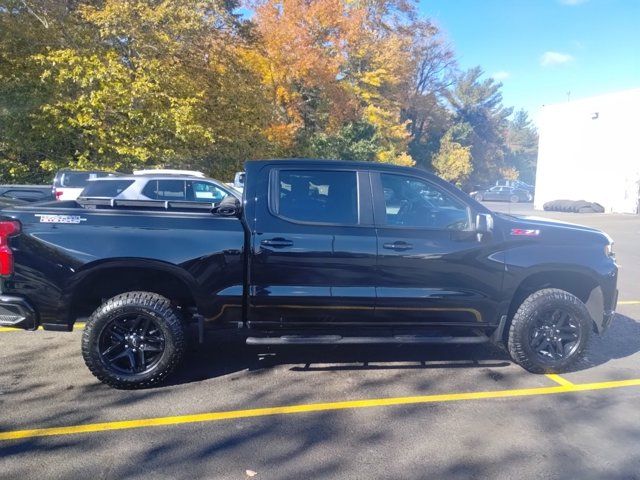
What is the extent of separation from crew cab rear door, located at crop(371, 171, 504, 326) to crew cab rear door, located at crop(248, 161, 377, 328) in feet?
0.49

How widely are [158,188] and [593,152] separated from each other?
1133 inches

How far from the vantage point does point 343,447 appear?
3299 millimetres

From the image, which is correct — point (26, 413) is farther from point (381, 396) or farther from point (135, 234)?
point (381, 396)

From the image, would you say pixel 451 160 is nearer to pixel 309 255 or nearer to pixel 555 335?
pixel 555 335

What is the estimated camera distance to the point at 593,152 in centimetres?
3094

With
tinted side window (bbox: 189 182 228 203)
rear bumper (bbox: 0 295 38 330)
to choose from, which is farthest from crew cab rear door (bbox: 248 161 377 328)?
tinted side window (bbox: 189 182 228 203)

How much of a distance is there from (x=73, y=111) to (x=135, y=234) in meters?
13.7

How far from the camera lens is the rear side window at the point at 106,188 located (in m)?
10.9

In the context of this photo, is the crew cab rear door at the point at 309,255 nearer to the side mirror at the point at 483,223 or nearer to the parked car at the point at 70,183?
the side mirror at the point at 483,223

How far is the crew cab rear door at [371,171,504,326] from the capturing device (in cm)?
425

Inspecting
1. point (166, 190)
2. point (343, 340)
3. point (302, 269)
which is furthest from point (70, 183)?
point (343, 340)

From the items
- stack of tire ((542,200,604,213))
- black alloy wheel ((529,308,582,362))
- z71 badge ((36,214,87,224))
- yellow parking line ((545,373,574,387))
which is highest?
z71 badge ((36,214,87,224))

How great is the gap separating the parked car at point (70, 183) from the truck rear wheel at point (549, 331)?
437 inches

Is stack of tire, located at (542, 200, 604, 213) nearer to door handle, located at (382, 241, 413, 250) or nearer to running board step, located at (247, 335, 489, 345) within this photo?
running board step, located at (247, 335, 489, 345)
